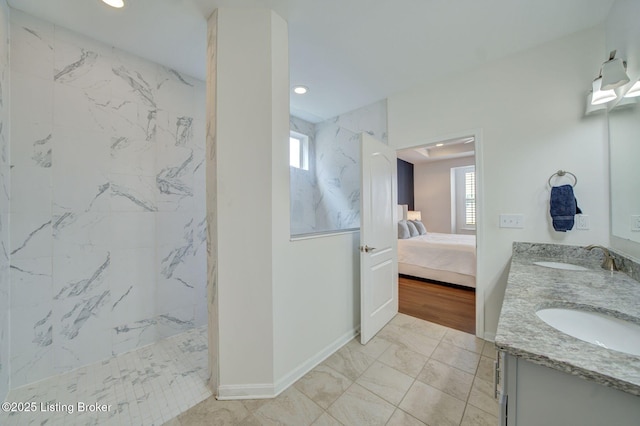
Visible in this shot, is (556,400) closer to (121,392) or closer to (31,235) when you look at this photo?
(121,392)

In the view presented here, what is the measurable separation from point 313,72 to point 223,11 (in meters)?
0.98

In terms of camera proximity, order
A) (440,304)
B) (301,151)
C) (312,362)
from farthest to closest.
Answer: (301,151), (440,304), (312,362)

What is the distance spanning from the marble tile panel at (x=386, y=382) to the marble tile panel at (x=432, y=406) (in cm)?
5

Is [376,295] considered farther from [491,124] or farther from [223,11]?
[223,11]

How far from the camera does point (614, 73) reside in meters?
1.41

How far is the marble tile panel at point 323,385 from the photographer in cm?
155

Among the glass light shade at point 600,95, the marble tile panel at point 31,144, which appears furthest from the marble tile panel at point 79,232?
the glass light shade at point 600,95

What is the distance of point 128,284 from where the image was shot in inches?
80.2

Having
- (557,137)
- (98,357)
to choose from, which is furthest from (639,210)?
(98,357)

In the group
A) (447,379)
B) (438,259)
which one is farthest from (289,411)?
(438,259)

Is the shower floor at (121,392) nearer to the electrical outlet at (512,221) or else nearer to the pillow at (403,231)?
the electrical outlet at (512,221)

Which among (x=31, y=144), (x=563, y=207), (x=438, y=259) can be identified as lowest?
(x=438, y=259)

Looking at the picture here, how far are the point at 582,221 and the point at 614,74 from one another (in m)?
1.03

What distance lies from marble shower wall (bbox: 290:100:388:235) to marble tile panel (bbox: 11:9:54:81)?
7.59ft
